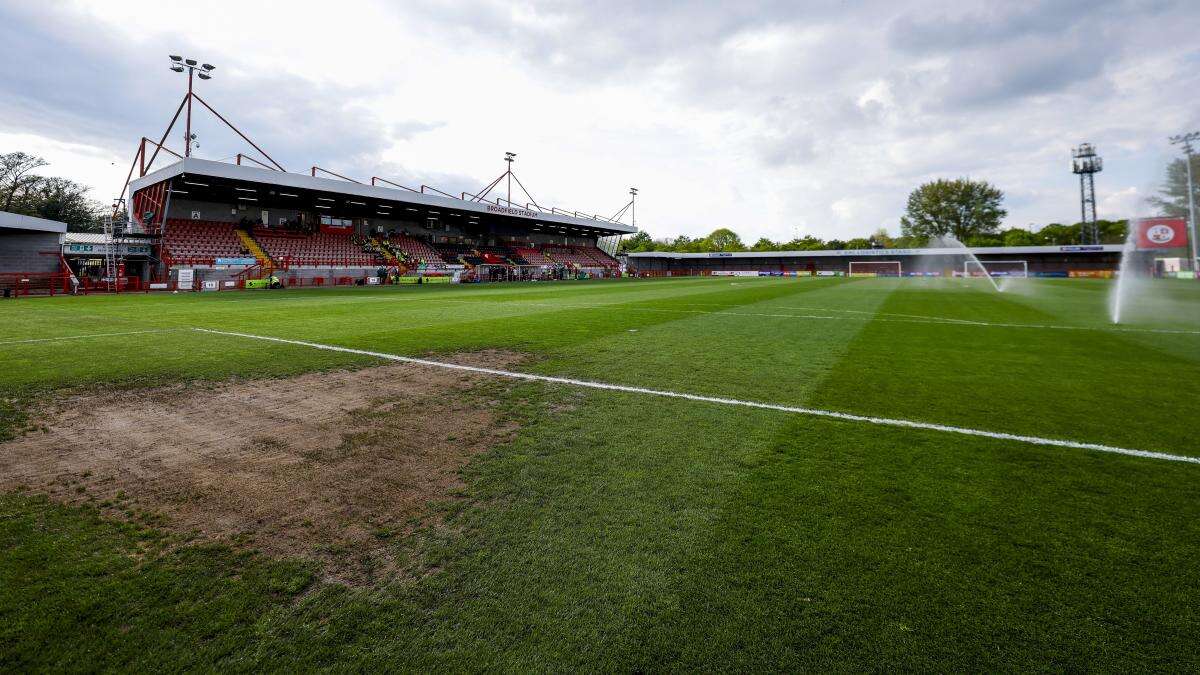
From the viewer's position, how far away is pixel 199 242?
34438 millimetres

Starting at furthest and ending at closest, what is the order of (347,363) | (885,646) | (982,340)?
(982,340) < (347,363) < (885,646)

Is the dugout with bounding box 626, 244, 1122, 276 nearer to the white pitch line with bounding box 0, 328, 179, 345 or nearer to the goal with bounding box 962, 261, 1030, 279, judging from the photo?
the goal with bounding box 962, 261, 1030, 279

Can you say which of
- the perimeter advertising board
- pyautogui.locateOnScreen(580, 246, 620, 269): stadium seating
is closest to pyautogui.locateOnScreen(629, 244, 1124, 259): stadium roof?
pyautogui.locateOnScreen(580, 246, 620, 269): stadium seating

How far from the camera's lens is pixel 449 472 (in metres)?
3.81

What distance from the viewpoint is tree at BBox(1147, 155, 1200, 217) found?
54.2 feet

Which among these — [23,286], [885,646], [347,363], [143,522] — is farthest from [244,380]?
[23,286]

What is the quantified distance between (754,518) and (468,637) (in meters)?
1.70

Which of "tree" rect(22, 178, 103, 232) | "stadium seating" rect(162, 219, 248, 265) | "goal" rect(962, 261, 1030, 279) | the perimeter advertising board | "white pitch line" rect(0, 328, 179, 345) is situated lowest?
"white pitch line" rect(0, 328, 179, 345)

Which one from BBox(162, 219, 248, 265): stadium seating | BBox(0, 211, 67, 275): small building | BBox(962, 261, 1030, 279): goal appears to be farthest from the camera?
BBox(962, 261, 1030, 279): goal

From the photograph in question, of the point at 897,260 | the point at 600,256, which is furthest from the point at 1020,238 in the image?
the point at 600,256

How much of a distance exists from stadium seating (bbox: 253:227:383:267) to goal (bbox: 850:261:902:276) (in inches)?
2617

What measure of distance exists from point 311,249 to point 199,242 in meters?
7.17

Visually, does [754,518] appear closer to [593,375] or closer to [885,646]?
[885,646]

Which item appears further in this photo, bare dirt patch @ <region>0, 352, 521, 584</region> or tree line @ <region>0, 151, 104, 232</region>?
tree line @ <region>0, 151, 104, 232</region>
